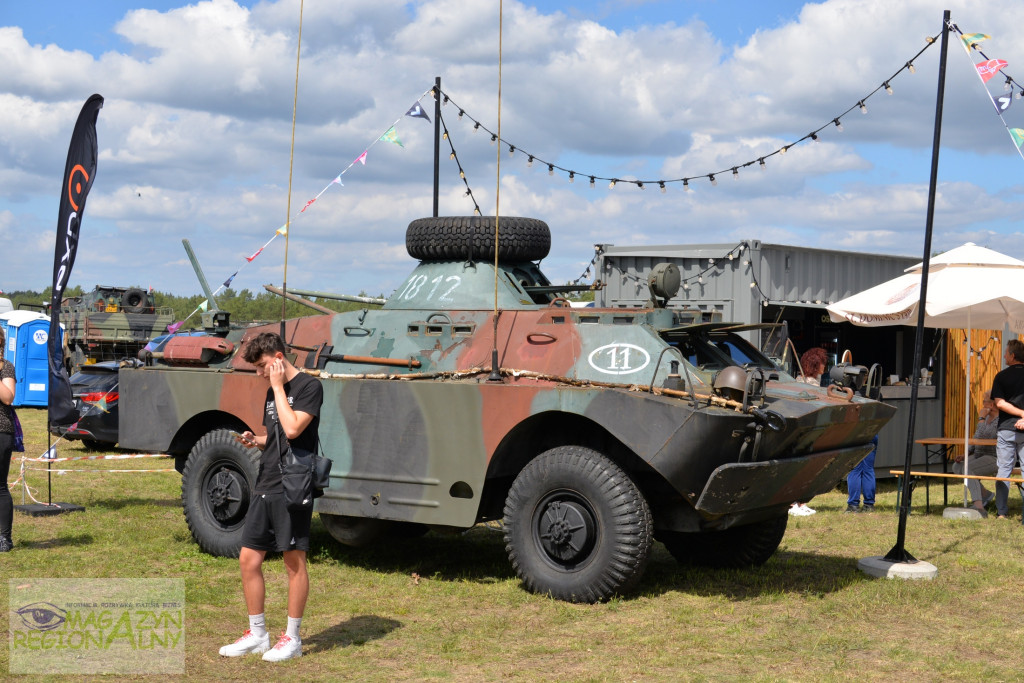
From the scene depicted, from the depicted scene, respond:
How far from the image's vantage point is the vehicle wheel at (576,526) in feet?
22.3

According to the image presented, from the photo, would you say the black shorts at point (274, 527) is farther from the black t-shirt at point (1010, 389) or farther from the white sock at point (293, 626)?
the black t-shirt at point (1010, 389)

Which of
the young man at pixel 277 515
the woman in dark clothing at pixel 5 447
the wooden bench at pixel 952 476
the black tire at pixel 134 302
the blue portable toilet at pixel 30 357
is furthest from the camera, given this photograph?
the black tire at pixel 134 302

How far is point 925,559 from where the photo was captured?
865cm

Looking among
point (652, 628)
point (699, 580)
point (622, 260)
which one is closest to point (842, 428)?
point (699, 580)

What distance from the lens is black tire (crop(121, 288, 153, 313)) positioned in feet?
99.0

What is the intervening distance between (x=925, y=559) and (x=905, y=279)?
13.9 ft

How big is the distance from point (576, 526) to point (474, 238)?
303cm

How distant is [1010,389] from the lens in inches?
425

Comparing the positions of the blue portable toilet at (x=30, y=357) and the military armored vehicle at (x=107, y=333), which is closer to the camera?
the blue portable toilet at (x=30, y=357)

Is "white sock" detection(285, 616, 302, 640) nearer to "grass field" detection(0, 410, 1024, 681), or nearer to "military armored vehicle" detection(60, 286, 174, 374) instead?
"grass field" detection(0, 410, 1024, 681)

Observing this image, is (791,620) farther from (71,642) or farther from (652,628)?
(71,642)

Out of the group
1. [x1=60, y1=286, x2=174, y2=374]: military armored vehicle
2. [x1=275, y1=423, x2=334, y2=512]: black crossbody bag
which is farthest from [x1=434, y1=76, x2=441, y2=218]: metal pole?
[x1=60, y1=286, x2=174, y2=374]: military armored vehicle

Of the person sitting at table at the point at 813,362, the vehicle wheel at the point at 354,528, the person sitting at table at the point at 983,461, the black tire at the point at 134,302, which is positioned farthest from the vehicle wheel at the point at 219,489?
the black tire at the point at 134,302

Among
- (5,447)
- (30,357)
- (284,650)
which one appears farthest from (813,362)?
(30,357)
